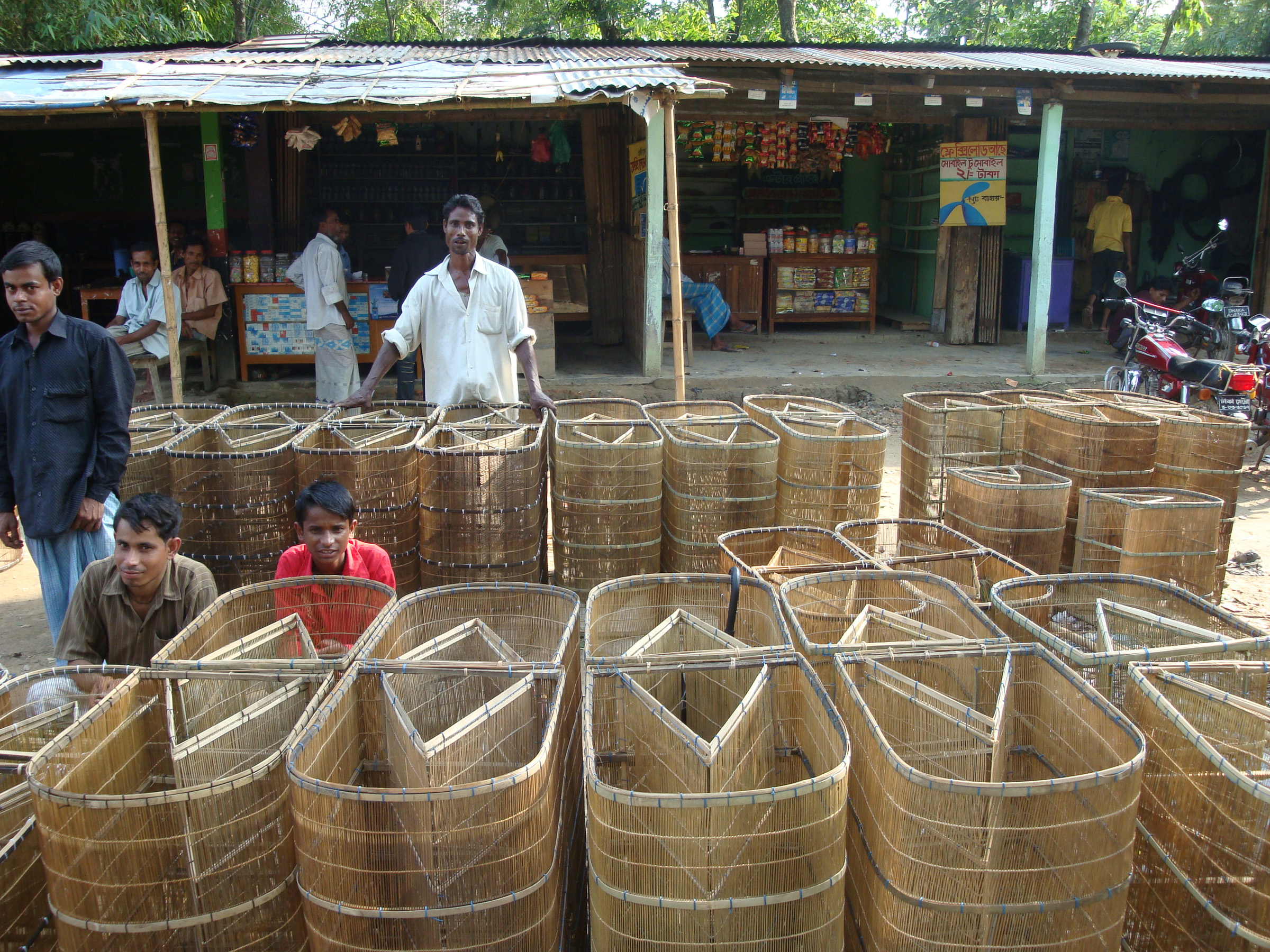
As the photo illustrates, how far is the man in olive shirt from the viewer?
3084 mm

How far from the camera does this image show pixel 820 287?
1223cm

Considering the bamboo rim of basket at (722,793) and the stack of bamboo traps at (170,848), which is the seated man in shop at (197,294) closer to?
the stack of bamboo traps at (170,848)

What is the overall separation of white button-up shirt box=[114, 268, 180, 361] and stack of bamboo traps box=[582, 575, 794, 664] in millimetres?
6029

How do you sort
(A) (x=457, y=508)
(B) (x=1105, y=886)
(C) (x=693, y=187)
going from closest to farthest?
(B) (x=1105, y=886) < (A) (x=457, y=508) < (C) (x=693, y=187)

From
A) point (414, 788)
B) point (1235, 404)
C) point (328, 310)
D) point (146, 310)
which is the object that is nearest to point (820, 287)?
point (1235, 404)

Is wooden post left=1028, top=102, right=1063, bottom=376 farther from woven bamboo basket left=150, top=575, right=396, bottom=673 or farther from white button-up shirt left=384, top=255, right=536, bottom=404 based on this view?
woven bamboo basket left=150, top=575, right=396, bottom=673

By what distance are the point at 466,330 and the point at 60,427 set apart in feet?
6.48

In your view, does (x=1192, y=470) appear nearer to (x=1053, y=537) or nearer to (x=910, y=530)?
(x=1053, y=537)

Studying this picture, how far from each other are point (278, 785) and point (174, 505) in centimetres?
138

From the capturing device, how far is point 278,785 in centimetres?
219

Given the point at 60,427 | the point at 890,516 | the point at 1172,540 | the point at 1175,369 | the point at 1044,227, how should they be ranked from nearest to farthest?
1. the point at 60,427
2. the point at 1172,540
3. the point at 890,516
4. the point at 1175,369
5. the point at 1044,227

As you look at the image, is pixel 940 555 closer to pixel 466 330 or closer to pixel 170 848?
pixel 466 330

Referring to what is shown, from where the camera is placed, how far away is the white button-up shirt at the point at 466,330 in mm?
4957

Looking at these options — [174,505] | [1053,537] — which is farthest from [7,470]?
[1053,537]
